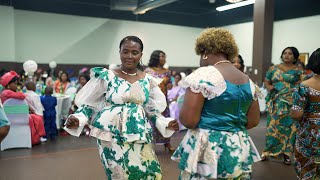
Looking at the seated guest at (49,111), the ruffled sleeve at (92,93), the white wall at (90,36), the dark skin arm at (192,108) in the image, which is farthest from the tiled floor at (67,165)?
the white wall at (90,36)

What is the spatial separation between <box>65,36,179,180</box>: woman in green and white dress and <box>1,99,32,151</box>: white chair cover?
327cm

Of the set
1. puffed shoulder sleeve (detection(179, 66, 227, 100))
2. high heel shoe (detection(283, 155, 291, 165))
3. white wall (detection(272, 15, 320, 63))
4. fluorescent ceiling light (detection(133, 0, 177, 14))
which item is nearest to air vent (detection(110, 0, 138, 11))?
fluorescent ceiling light (detection(133, 0, 177, 14))

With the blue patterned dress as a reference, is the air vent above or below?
above

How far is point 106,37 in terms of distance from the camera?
Answer: 12.4 meters

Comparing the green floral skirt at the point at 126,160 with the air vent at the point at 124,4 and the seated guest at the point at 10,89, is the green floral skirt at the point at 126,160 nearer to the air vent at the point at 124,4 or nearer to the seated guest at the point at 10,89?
the seated guest at the point at 10,89

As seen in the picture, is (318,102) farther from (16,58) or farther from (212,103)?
(16,58)

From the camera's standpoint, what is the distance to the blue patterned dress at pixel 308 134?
8.35 feet

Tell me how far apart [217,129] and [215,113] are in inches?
3.6

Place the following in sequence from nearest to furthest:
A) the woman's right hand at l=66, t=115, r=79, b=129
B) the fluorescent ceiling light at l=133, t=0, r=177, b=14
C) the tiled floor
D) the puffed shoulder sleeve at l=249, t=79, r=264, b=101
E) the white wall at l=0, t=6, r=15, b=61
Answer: the puffed shoulder sleeve at l=249, t=79, r=264, b=101 < the woman's right hand at l=66, t=115, r=79, b=129 < the tiled floor < the fluorescent ceiling light at l=133, t=0, r=177, b=14 < the white wall at l=0, t=6, r=15, b=61

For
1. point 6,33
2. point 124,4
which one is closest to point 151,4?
point 124,4

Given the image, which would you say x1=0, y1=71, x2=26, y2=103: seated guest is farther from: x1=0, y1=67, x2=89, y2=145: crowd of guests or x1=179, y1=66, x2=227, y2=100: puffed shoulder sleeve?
x1=179, y1=66, x2=227, y2=100: puffed shoulder sleeve

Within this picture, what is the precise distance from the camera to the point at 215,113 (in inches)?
68.0

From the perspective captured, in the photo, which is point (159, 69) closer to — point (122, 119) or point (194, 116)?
point (122, 119)

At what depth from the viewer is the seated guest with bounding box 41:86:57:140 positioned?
225 inches
